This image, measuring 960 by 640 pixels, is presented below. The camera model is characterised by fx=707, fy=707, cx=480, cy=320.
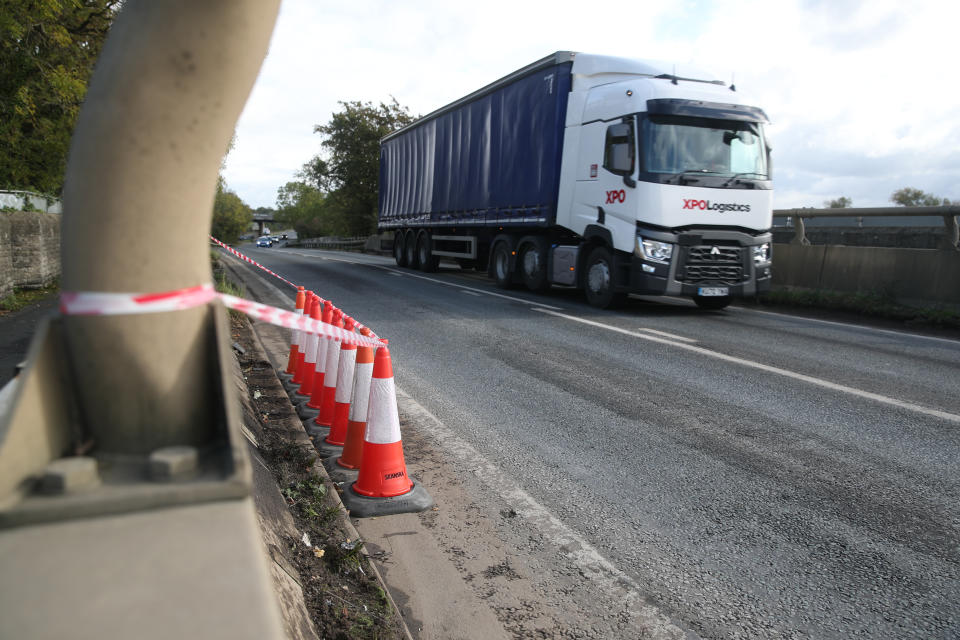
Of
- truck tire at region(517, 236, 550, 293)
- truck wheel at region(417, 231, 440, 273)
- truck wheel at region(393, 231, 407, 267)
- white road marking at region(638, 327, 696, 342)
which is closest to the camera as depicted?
white road marking at region(638, 327, 696, 342)

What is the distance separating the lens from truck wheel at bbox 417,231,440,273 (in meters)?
21.5

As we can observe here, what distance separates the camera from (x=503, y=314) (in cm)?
1123

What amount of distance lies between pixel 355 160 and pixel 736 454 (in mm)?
52465

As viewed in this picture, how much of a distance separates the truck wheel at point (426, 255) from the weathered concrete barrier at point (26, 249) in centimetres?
1091

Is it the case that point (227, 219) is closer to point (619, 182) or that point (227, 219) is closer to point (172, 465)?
point (619, 182)

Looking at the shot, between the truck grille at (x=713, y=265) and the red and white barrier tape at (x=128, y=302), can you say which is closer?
the red and white barrier tape at (x=128, y=302)

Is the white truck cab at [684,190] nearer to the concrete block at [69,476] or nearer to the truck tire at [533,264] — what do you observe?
the truck tire at [533,264]

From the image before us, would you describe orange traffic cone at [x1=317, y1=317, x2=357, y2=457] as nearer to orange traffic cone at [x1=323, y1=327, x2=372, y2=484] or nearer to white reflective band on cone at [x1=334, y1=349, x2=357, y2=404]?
white reflective band on cone at [x1=334, y1=349, x2=357, y2=404]

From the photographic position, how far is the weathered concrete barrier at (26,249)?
32.5 feet

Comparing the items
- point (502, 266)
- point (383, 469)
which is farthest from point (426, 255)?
point (383, 469)

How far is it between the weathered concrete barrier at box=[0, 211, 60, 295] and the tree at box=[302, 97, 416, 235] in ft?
141

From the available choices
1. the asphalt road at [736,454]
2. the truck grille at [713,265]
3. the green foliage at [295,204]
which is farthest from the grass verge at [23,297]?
the green foliage at [295,204]

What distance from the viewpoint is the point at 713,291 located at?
11328mm

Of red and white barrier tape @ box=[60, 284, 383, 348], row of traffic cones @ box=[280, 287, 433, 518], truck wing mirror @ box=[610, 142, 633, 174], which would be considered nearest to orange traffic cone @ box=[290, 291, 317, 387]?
row of traffic cones @ box=[280, 287, 433, 518]
